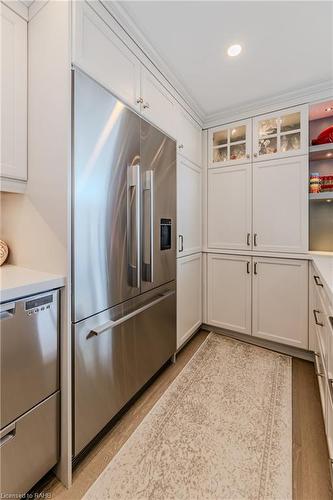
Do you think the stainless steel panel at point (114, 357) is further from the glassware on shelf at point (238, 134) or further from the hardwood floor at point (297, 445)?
the glassware on shelf at point (238, 134)

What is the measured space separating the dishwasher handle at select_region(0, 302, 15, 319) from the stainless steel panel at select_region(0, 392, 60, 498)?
1.48ft

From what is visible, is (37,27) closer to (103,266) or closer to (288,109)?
(103,266)

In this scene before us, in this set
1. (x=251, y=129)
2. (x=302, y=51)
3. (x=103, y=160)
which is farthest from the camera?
(x=251, y=129)

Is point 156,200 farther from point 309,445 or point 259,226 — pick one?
point 309,445

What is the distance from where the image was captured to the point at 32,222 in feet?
4.25

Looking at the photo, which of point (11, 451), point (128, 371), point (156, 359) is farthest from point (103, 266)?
point (156, 359)

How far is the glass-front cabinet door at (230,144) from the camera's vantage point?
246 cm

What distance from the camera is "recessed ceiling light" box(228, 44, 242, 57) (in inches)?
64.6

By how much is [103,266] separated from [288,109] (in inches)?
91.0

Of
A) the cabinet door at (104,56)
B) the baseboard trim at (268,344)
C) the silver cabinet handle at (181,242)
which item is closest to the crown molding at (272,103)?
the cabinet door at (104,56)

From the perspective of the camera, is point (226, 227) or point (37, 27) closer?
point (37, 27)

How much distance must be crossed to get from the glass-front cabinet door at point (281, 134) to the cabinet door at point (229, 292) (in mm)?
1107

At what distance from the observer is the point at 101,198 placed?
4.18 feet

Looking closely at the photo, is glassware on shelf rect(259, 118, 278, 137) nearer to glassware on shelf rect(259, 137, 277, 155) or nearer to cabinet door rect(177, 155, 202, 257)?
glassware on shelf rect(259, 137, 277, 155)
